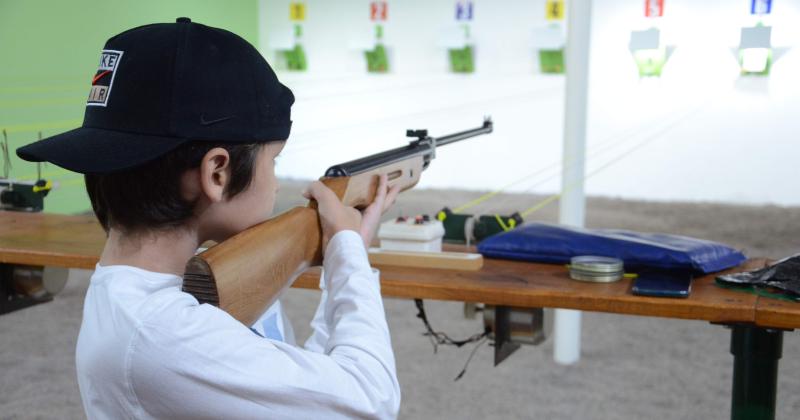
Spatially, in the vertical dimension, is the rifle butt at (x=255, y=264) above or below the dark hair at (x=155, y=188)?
below

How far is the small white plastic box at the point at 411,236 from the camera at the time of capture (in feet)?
4.96

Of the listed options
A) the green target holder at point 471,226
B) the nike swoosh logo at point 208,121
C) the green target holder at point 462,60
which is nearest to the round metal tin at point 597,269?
the green target holder at point 471,226

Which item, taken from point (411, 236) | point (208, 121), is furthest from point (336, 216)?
point (411, 236)

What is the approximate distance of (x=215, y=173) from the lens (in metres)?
0.66

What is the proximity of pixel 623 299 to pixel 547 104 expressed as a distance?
4217 millimetres

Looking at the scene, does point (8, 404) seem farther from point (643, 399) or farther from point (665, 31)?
point (665, 31)

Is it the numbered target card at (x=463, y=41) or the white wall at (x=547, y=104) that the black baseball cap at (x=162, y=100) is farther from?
the numbered target card at (x=463, y=41)

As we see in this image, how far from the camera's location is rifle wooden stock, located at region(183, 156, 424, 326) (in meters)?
0.67

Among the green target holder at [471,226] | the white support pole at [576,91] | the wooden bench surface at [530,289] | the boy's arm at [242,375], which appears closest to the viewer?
the boy's arm at [242,375]

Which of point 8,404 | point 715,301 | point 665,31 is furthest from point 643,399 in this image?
point 665,31

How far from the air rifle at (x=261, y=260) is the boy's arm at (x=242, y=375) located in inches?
1.3

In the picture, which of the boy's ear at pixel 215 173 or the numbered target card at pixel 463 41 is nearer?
the boy's ear at pixel 215 173

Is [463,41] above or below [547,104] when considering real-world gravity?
above

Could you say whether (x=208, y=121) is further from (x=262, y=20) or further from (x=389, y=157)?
(x=262, y=20)
